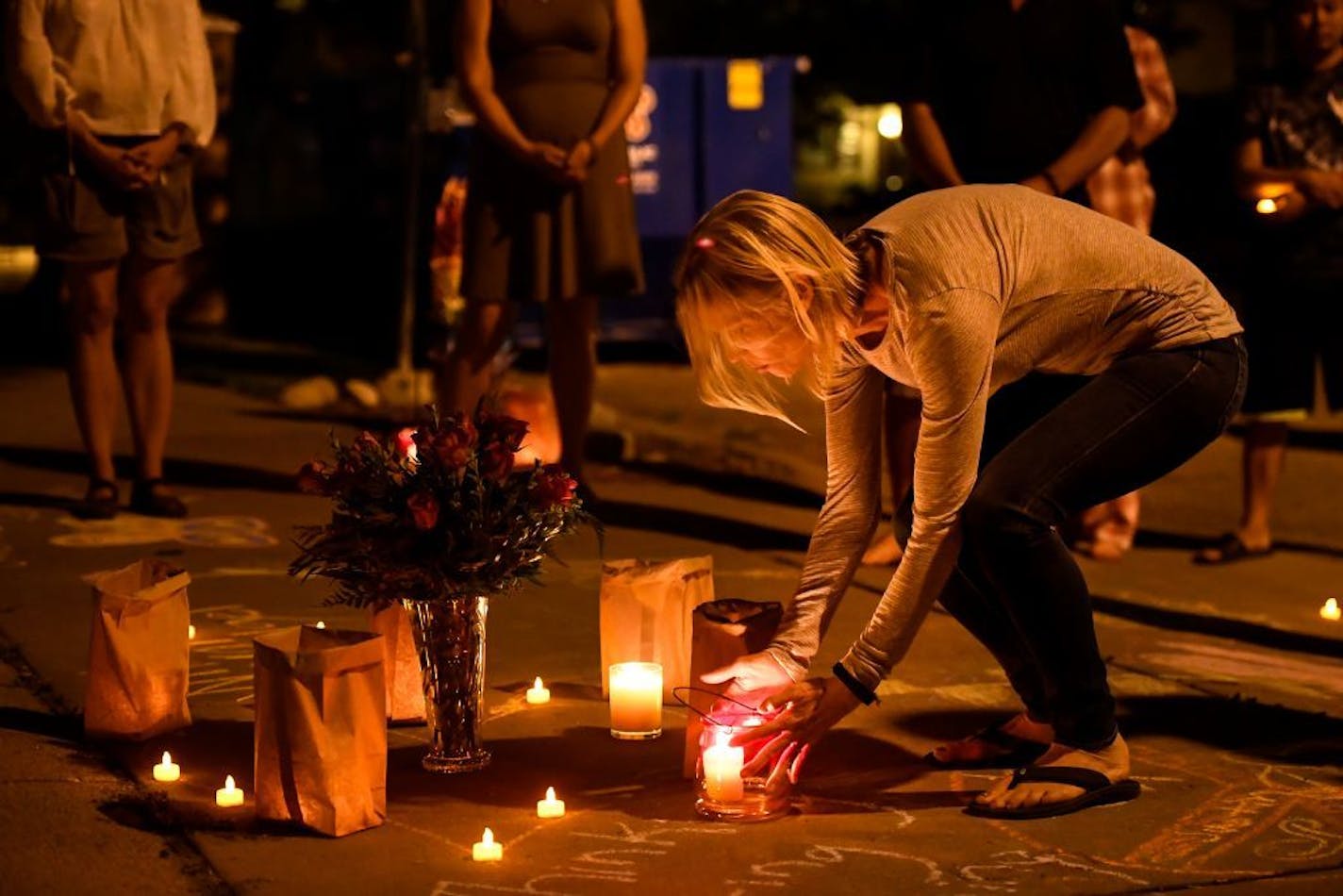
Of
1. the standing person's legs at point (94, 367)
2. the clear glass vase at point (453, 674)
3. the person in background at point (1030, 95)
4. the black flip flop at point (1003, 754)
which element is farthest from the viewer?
the standing person's legs at point (94, 367)

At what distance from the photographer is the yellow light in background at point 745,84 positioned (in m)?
12.7

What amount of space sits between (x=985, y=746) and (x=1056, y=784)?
15.3 inches

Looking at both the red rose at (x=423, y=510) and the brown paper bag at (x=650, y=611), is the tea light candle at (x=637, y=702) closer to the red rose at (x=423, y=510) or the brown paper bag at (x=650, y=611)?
the brown paper bag at (x=650, y=611)

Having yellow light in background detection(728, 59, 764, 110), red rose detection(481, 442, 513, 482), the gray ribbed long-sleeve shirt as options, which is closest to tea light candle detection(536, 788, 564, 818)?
the gray ribbed long-sleeve shirt

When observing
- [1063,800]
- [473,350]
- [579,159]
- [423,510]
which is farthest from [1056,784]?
[473,350]

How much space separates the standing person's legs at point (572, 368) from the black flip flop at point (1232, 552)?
84.0 inches

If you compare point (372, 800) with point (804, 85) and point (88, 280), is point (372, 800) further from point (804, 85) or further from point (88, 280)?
point (804, 85)

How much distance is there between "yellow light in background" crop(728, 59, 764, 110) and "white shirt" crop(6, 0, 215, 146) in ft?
19.9

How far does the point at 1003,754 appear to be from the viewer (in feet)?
14.9

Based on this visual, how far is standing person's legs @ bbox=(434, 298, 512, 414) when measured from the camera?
741 centimetres

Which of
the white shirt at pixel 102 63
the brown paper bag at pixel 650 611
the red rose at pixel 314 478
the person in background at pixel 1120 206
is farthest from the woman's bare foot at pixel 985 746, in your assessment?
the white shirt at pixel 102 63

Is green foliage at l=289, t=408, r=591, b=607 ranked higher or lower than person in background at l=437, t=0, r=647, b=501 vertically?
lower

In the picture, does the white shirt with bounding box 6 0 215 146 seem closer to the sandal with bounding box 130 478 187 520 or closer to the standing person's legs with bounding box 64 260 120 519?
the standing person's legs with bounding box 64 260 120 519

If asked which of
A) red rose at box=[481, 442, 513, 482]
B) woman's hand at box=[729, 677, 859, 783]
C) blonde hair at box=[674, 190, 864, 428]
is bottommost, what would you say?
woman's hand at box=[729, 677, 859, 783]
